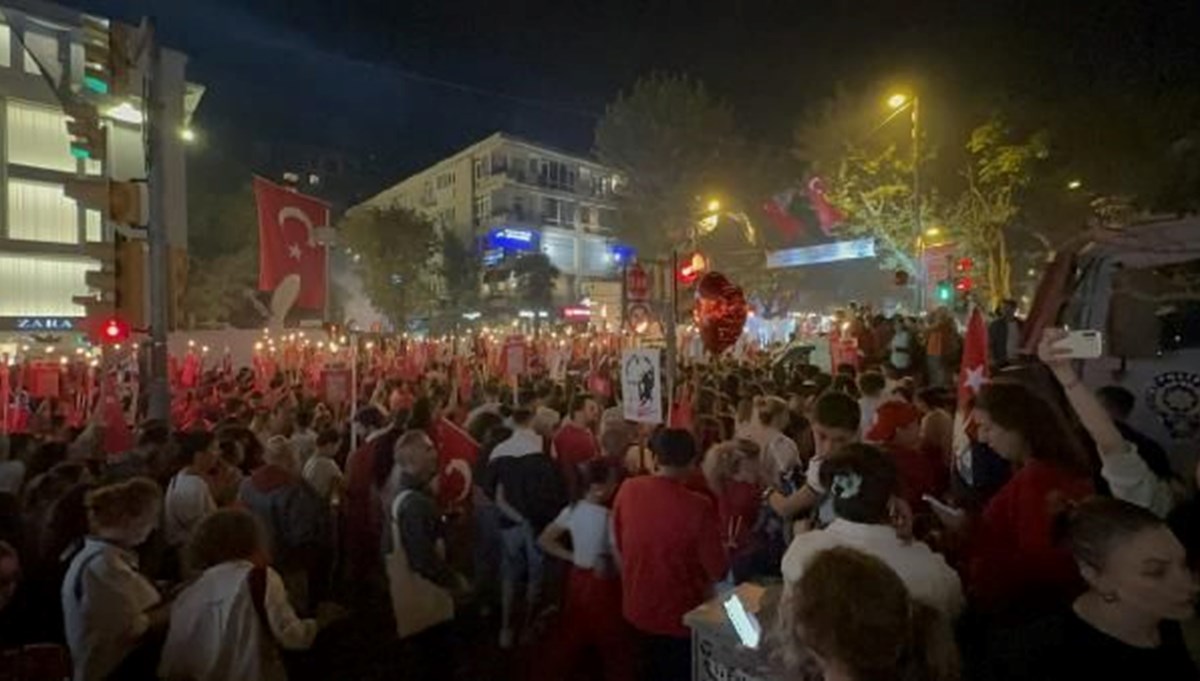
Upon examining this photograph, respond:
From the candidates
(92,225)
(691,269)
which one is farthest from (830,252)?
(92,225)

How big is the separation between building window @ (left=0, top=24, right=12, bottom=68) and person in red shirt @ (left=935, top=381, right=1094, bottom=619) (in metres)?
44.8

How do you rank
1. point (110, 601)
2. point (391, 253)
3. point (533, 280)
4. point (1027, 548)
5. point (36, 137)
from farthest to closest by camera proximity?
point (533, 280), point (391, 253), point (36, 137), point (110, 601), point (1027, 548)

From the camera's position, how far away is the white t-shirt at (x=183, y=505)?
20.3ft

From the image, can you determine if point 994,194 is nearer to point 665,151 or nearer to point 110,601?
point 665,151

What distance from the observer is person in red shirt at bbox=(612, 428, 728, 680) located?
4.82 m

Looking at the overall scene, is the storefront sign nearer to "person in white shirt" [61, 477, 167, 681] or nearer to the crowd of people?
the crowd of people

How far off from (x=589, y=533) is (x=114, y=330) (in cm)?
597

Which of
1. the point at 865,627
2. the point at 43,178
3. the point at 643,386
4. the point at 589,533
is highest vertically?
the point at 43,178

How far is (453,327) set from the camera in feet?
177

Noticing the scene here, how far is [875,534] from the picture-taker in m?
3.24

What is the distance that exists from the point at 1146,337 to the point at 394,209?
146ft

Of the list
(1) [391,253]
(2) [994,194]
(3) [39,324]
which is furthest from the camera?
(1) [391,253]

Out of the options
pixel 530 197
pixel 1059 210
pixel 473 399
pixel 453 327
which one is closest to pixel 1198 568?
pixel 473 399

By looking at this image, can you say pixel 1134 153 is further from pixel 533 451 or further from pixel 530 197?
pixel 530 197
